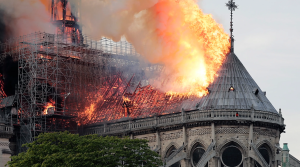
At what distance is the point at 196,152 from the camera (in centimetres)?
8888

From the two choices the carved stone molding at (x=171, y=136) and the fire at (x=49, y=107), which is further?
the fire at (x=49, y=107)

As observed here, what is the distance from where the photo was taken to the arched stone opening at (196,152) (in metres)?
88.4

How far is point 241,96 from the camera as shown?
296 feet

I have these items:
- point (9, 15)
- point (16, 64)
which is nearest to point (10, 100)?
point (16, 64)

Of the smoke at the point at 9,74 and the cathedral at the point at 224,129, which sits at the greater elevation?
the smoke at the point at 9,74

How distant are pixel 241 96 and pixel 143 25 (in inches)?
713

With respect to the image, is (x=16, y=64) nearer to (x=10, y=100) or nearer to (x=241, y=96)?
(x=10, y=100)

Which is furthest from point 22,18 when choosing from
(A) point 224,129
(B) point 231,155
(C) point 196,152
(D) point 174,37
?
(B) point 231,155

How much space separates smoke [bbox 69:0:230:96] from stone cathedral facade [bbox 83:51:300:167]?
2892mm

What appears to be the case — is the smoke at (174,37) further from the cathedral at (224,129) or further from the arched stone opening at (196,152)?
the arched stone opening at (196,152)

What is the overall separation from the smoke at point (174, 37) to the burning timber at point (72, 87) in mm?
2389

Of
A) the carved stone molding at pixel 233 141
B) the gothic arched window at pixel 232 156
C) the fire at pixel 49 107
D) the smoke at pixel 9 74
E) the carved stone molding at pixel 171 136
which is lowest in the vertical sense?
the gothic arched window at pixel 232 156

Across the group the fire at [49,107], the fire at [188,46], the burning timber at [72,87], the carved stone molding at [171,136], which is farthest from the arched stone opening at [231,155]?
the fire at [49,107]

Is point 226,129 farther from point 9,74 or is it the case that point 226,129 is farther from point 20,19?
point 20,19
